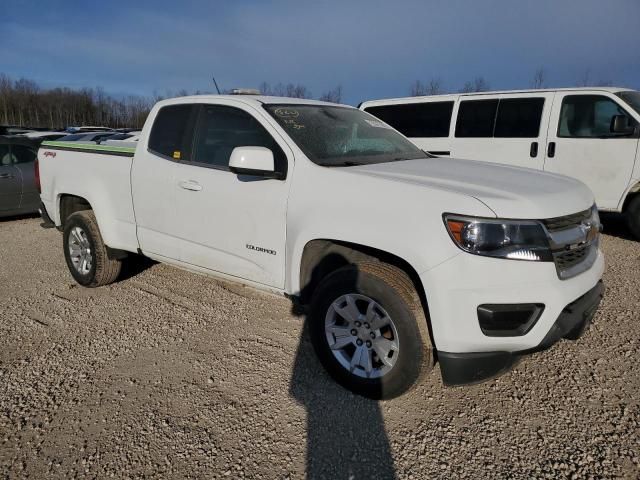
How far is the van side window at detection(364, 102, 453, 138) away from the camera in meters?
7.75

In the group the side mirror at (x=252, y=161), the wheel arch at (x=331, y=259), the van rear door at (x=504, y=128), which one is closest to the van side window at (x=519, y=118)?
the van rear door at (x=504, y=128)

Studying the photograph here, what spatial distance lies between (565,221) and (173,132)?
2.99 meters

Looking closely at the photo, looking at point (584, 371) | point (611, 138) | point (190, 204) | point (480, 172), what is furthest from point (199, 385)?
point (611, 138)

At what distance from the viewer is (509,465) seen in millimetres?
2322

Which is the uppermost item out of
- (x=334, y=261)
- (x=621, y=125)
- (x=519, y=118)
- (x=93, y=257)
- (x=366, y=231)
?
(x=519, y=118)

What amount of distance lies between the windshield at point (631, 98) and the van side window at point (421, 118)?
7.67 feet

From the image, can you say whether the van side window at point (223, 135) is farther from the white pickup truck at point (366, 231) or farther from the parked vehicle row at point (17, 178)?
the parked vehicle row at point (17, 178)

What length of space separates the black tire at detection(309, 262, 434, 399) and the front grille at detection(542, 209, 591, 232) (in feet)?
2.56

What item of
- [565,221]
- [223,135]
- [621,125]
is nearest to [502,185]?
[565,221]

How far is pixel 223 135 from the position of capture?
12.0 ft

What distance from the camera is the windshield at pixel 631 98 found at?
6262mm

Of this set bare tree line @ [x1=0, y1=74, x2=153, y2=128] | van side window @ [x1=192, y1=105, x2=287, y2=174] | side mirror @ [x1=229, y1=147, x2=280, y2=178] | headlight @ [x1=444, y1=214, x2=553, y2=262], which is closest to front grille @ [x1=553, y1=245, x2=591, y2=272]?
headlight @ [x1=444, y1=214, x2=553, y2=262]

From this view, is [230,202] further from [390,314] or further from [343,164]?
[390,314]

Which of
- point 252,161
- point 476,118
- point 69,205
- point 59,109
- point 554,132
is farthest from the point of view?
point 59,109
